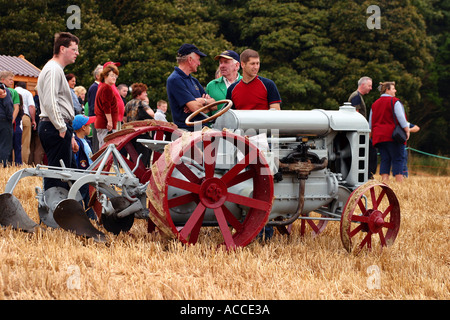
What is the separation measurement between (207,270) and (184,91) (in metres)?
2.41

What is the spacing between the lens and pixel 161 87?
26.0 metres

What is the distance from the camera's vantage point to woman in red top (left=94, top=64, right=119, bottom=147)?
31.1ft

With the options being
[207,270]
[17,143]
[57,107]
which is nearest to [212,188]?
[207,270]

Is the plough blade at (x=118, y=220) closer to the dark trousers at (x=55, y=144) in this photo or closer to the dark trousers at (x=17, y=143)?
the dark trousers at (x=55, y=144)

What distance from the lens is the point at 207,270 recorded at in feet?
15.1

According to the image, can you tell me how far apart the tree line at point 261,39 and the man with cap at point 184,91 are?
19.2m

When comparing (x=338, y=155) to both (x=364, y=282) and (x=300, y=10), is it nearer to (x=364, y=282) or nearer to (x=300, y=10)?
(x=364, y=282)

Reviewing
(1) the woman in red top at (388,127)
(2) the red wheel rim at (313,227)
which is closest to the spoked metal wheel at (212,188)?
(2) the red wheel rim at (313,227)

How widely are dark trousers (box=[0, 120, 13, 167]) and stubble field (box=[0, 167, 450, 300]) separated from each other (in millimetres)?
5658

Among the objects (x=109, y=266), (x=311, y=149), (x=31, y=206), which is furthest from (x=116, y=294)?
(x=31, y=206)

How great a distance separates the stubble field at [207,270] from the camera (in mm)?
4070

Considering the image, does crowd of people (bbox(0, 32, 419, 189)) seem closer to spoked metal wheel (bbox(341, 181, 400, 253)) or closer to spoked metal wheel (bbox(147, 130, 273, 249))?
spoked metal wheel (bbox(147, 130, 273, 249))

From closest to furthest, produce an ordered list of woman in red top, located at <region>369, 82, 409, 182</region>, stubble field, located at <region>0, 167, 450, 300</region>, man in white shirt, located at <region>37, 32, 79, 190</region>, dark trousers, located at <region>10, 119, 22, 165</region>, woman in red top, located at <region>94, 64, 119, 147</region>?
1. stubble field, located at <region>0, 167, 450, 300</region>
2. man in white shirt, located at <region>37, 32, 79, 190</region>
3. woman in red top, located at <region>94, 64, 119, 147</region>
4. woman in red top, located at <region>369, 82, 409, 182</region>
5. dark trousers, located at <region>10, 119, 22, 165</region>

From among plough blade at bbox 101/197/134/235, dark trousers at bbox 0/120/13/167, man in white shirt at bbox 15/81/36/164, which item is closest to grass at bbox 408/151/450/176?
man in white shirt at bbox 15/81/36/164
